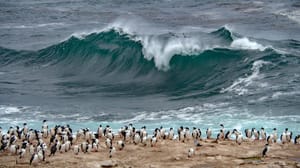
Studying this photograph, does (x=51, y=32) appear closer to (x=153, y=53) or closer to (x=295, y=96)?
(x=153, y=53)

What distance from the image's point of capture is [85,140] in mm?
35375

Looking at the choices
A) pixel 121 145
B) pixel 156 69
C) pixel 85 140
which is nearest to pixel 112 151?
pixel 121 145

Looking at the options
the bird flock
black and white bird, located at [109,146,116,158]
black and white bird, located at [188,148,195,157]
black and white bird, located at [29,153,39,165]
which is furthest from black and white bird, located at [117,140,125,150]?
black and white bird, located at [29,153,39,165]

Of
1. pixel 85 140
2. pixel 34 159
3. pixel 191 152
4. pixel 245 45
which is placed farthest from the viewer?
pixel 245 45

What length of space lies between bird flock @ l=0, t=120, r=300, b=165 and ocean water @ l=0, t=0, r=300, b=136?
231 inches

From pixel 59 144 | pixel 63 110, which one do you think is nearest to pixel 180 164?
pixel 59 144

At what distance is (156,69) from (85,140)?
2649 centimetres

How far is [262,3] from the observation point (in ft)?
310

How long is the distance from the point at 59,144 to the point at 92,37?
4018 cm

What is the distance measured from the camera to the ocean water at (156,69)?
45781mm

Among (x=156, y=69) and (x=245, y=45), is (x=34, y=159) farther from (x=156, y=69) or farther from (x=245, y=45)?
(x=245, y=45)

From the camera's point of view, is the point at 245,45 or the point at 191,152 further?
the point at 245,45

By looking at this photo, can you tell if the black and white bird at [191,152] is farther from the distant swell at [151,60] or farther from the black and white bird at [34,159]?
the distant swell at [151,60]

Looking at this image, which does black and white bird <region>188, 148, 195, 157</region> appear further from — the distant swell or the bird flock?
the distant swell
